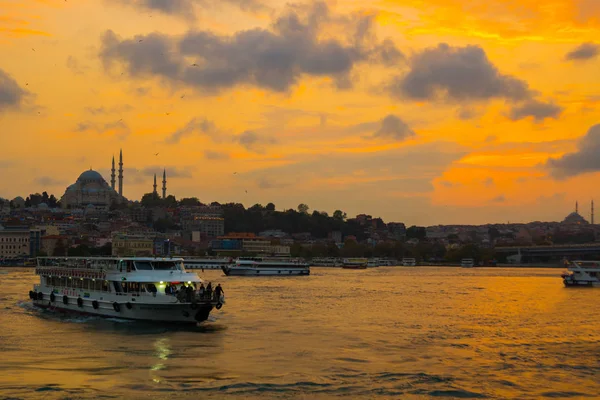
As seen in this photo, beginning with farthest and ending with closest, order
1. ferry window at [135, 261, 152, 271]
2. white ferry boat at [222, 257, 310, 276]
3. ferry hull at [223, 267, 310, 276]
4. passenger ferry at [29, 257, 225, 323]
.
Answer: white ferry boat at [222, 257, 310, 276]
ferry hull at [223, 267, 310, 276]
ferry window at [135, 261, 152, 271]
passenger ferry at [29, 257, 225, 323]

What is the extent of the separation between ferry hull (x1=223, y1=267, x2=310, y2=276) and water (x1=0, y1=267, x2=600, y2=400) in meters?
59.4

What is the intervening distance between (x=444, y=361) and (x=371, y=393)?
6.15 metres

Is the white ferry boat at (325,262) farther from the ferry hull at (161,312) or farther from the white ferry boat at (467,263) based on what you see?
the ferry hull at (161,312)

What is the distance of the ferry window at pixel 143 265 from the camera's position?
40.1 m

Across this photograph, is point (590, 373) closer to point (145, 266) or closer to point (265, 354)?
point (265, 354)

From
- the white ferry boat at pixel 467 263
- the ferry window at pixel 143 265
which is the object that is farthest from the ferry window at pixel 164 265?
the white ferry boat at pixel 467 263

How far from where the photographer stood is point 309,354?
1225 inches

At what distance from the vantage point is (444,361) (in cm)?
3009

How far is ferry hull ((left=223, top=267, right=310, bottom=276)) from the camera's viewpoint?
4291 inches

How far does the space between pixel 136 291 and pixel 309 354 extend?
36.8 feet

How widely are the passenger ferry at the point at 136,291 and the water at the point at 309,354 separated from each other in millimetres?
779

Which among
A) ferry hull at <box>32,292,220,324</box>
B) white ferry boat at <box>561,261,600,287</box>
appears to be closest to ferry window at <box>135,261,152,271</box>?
ferry hull at <box>32,292,220,324</box>

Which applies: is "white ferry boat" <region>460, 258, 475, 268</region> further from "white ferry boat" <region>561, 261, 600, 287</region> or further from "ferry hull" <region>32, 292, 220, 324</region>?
"ferry hull" <region>32, 292, 220, 324</region>

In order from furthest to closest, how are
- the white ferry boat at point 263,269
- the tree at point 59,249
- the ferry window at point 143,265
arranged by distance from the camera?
1. the tree at point 59,249
2. the white ferry boat at point 263,269
3. the ferry window at point 143,265
